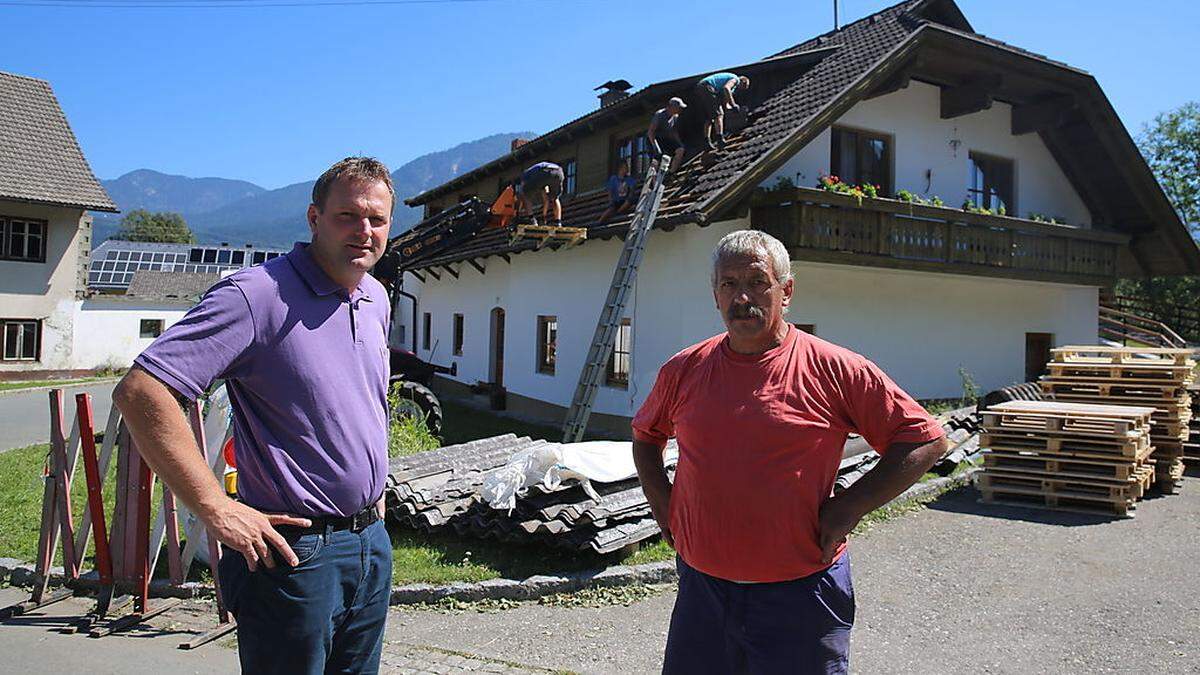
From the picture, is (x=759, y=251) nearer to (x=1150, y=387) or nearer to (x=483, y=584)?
(x=483, y=584)

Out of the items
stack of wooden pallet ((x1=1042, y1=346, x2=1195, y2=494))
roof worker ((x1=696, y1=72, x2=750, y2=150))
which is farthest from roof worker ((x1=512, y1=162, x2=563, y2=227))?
stack of wooden pallet ((x1=1042, y1=346, x2=1195, y2=494))

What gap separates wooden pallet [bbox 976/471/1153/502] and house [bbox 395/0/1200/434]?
4.54 metres

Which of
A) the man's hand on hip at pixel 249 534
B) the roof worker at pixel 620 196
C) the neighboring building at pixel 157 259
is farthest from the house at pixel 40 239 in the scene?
the man's hand on hip at pixel 249 534

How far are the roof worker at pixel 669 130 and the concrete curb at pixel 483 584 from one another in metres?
8.83

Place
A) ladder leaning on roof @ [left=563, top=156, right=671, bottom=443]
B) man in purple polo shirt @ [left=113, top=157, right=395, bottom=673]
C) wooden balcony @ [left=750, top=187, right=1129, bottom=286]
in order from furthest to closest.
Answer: wooden balcony @ [left=750, top=187, right=1129, bottom=286] < ladder leaning on roof @ [left=563, top=156, right=671, bottom=443] < man in purple polo shirt @ [left=113, top=157, right=395, bottom=673]

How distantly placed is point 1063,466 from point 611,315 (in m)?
6.28

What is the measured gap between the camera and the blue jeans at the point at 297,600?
2.41 m

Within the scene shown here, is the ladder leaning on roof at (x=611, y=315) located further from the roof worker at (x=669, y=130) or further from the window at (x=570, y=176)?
the window at (x=570, y=176)

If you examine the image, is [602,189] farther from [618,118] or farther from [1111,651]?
[1111,651]

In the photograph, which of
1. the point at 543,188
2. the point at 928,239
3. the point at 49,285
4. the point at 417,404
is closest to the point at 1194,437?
the point at 928,239

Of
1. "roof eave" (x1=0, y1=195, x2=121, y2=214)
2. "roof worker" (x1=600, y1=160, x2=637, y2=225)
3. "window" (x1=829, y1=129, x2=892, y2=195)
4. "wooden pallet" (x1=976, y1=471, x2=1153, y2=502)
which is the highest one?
"roof eave" (x1=0, y1=195, x2=121, y2=214)

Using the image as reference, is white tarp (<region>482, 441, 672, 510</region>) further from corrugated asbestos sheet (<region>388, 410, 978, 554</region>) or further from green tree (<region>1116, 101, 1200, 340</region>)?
green tree (<region>1116, 101, 1200, 340</region>)

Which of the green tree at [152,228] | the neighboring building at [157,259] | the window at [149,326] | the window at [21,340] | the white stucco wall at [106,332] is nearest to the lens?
the window at [21,340]

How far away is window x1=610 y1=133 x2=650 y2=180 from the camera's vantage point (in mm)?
15547
